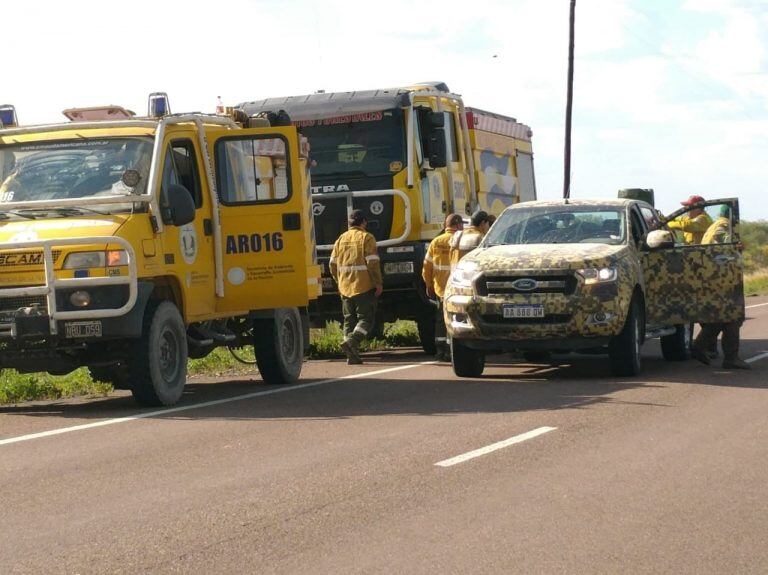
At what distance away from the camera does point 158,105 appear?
13375mm

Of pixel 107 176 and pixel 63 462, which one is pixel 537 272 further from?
pixel 63 462

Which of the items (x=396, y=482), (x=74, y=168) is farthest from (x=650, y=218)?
(x=396, y=482)

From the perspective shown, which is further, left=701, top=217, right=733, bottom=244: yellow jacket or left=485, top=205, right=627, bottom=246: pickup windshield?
left=701, top=217, right=733, bottom=244: yellow jacket

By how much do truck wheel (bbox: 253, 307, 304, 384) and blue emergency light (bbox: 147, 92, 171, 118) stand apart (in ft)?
7.86

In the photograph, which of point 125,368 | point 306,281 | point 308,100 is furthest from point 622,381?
point 308,100

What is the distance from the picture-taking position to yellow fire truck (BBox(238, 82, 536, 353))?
59.1 feet

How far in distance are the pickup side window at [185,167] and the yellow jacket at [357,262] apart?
3.78 m

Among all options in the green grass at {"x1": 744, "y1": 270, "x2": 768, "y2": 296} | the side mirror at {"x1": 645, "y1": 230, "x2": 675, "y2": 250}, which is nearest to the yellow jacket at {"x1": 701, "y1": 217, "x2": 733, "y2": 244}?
the side mirror at {"x1": 645, "y1": 230, "x2": 675, "y2": 250}

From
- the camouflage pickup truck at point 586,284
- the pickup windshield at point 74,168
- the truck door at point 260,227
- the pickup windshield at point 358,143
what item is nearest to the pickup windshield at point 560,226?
the camouflage pickup truck at point 586,284

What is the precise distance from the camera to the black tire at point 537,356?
55.7 ft

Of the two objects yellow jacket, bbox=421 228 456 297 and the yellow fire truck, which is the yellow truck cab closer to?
yellow jacket, bbox=421 228 456 297

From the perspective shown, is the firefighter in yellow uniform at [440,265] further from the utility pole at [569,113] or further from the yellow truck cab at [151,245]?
the utility pole at [569,113]

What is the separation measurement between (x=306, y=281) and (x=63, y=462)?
16.1ft

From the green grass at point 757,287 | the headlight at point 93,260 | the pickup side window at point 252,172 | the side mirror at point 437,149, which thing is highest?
the side mirror at point 437,149
